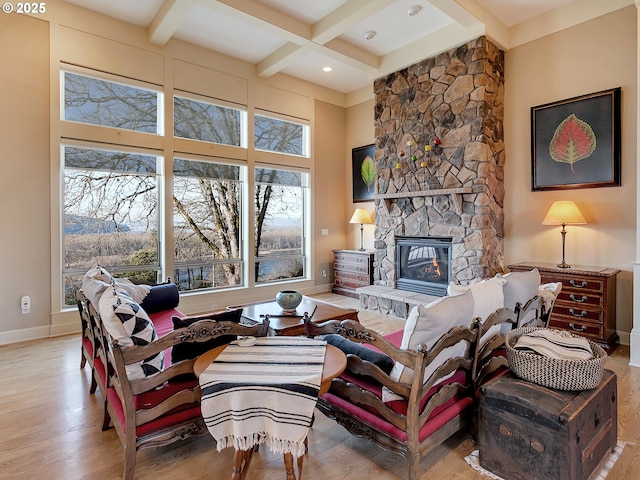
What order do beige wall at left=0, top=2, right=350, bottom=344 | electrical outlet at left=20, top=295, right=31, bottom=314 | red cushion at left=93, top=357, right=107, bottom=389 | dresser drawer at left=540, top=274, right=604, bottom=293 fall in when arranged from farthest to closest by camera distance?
electrical outlet at left=20, top=295, right=31, bottom=314 → beige wall at left=0, top=2, right=350, bottom=344 → dresser drawer at left=540, top=274, right=604, bottom=293 → red cushion at left=93, top=357, right=107, bottom=389

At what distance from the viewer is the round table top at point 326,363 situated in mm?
1615

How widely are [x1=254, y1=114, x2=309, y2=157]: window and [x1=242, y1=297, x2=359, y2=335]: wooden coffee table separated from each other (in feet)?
10.9

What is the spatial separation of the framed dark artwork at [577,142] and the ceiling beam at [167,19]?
14.4 ft

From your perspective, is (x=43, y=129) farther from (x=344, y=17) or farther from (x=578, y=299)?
(x=578, y=299)

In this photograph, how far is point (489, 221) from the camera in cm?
462

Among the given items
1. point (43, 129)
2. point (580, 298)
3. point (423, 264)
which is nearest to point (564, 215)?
point (580, 298)

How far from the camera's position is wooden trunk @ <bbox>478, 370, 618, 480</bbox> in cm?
164

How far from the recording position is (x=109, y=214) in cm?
466

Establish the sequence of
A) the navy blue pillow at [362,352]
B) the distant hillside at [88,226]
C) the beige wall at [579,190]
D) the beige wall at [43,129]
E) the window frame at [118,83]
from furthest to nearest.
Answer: the distant hillside at [88,226] → the window frame at [118,83] → the beige wall at [43,129] → the beige wall at [579,190] → the navy blue pillow at [362,352]

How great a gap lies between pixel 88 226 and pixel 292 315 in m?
3.13

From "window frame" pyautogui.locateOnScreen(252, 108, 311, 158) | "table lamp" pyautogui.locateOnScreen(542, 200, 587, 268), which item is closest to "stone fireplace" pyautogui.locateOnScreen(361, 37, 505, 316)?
"table lamp" pyautogui.locateOnScreen(542, 200, 587, 268)

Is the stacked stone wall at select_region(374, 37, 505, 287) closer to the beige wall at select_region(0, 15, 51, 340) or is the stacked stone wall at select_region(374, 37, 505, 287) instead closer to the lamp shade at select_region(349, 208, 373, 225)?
the lamp shade at select_region(349, 208, 373, 225)

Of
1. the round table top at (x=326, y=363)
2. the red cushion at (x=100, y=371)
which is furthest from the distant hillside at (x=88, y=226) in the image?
the round table top at (x=326, y=363)

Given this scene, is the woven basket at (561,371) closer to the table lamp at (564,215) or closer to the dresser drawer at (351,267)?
the table lamp at (564,215)
